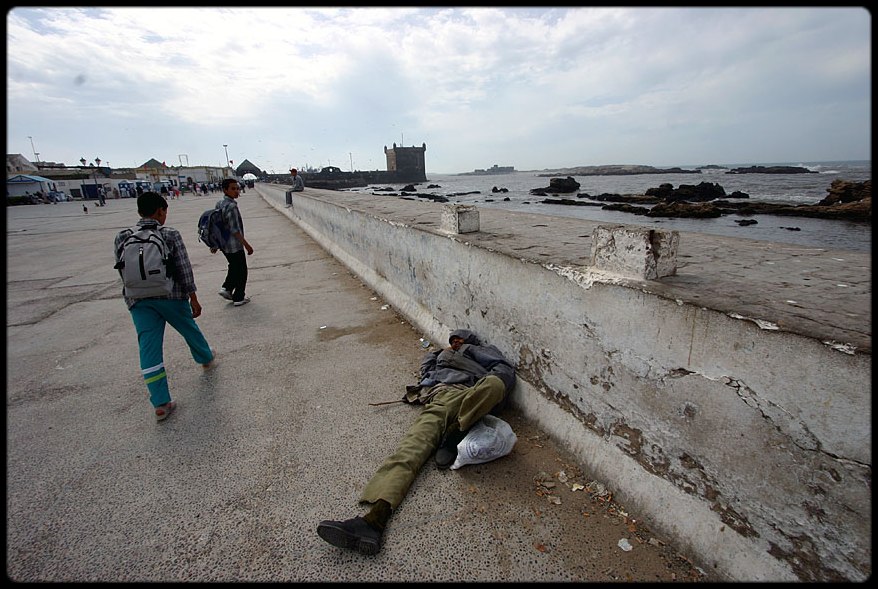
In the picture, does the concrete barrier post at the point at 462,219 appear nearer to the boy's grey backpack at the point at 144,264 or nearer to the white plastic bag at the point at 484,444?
the white plastic bag at the point at 484,444

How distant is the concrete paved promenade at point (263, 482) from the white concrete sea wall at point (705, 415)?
0.21 meters

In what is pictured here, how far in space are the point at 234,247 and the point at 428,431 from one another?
4464 millimetres

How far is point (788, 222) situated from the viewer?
67.2 ft

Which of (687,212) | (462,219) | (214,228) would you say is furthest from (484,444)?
(687,212)

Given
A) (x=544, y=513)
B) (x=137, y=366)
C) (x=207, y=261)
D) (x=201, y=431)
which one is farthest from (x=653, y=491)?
(x=207, y=261)

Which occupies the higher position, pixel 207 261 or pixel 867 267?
pixel 867 267

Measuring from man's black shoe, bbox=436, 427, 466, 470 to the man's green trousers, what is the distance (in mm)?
48

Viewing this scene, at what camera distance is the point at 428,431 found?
2.64m

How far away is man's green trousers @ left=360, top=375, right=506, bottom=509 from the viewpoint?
88.6 inches

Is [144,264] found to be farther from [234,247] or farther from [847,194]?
[847,194]

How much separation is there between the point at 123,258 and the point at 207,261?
685cm

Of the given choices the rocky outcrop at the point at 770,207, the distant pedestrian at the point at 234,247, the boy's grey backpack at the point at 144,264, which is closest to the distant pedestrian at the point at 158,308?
the boy's grey backpack at the point at 144,264

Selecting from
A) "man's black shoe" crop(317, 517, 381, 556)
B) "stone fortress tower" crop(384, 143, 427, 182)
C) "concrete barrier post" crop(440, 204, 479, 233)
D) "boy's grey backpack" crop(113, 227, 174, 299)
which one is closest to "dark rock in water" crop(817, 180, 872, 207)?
"concrete barrier post" crop(440, 204, 479, 233)

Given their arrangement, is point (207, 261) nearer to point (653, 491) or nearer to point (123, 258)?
point (123, 258)
